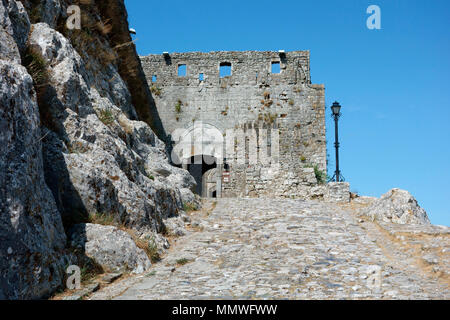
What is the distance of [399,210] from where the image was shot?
11727 millimetres

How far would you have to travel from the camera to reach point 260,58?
79.2 ft

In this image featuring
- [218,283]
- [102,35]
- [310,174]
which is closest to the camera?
A: [218,283]

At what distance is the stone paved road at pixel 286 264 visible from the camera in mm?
5930

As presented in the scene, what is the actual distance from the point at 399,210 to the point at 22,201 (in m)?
9.56

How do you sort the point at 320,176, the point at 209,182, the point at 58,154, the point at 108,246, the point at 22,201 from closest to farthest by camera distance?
the point at 22,201 < the point at 108,246 < the point at 58,154 < the point at 320,176 < the point at 209,182

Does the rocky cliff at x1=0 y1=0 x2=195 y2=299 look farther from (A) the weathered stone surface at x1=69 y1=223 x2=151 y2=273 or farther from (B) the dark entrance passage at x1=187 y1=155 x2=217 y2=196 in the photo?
(B) the dark entrance passage at x1=187 y1=155 x2=217 y2=196

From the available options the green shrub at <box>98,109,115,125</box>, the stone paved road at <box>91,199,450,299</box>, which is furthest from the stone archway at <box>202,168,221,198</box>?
the green shrub at <box>98,109,115,125</box>

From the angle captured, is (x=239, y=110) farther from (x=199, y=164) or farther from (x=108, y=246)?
(x=108, y=246)

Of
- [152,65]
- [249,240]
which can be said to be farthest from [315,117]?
[249,240]

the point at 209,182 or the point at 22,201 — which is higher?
the point at 22,201

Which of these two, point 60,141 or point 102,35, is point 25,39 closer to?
point 60,141

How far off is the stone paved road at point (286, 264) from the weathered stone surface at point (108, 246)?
34 centimetres

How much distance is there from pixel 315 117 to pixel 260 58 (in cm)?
437

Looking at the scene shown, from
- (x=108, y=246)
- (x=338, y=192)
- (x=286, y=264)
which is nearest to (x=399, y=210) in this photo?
(x=338, y=192)
